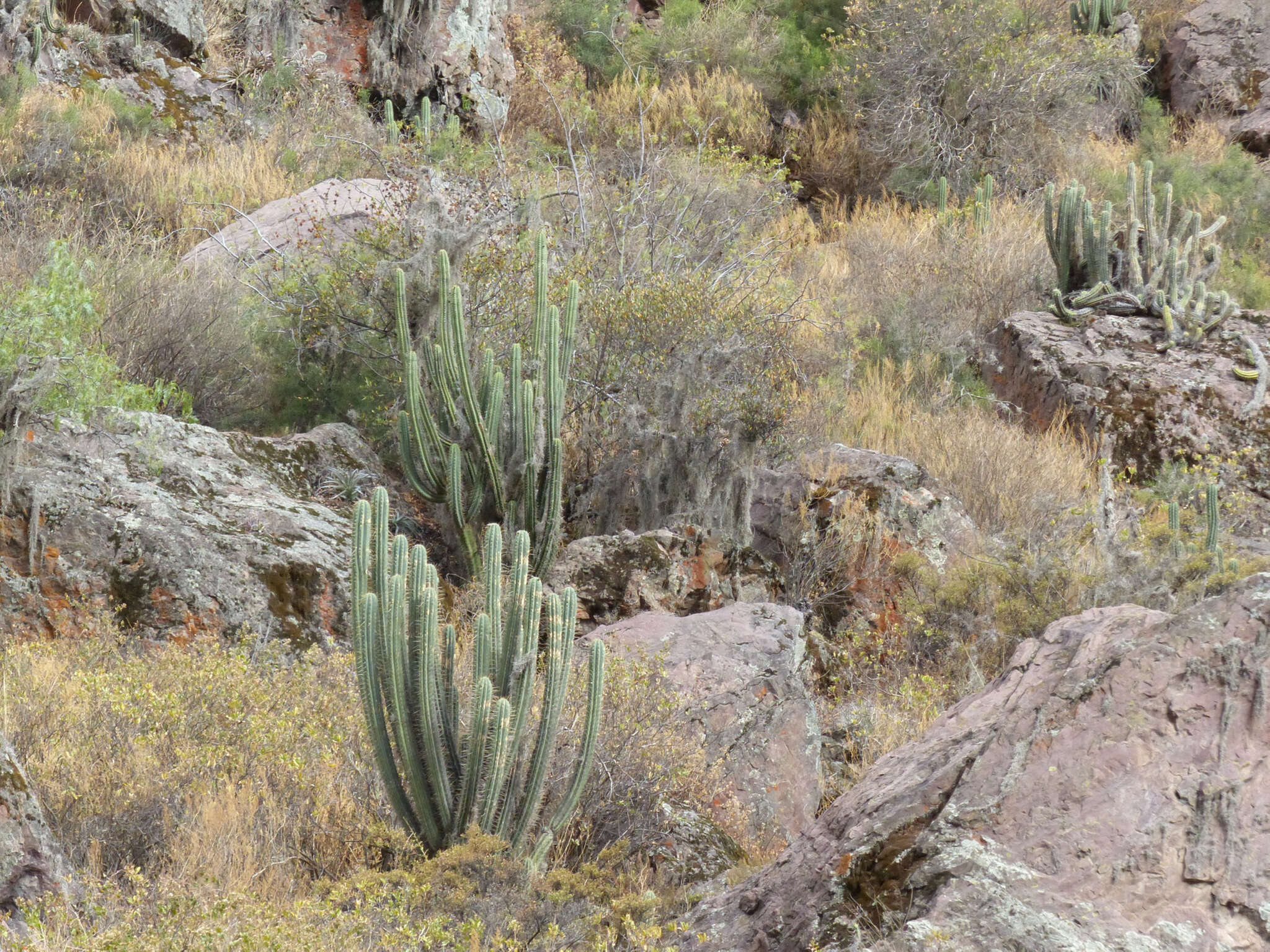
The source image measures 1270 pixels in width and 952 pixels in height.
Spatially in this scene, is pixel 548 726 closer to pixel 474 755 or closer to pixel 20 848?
pixel 474 755

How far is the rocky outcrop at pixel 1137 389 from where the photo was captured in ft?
33.4

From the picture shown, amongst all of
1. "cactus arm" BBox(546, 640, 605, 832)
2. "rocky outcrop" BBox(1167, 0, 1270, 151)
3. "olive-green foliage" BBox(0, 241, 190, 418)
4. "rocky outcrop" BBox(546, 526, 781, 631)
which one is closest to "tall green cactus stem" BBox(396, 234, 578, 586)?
"rocky outcrop" BBox(546, 526, 781, 631)

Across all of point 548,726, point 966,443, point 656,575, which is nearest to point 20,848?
point 548,726

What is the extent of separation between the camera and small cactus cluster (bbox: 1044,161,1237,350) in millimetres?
11258

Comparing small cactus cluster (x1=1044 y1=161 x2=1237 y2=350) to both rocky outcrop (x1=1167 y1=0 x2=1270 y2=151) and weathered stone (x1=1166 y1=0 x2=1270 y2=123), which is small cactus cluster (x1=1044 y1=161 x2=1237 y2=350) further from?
weathered stone (x1=1166 y1=0 x2=1270 y2=123)

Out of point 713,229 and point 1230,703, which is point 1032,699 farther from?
point 713,229

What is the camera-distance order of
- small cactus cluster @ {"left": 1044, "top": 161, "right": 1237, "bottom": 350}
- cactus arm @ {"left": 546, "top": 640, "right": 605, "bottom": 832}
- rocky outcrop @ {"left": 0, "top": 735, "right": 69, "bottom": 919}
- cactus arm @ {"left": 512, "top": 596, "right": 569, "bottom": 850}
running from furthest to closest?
1. small cactus cluster @ {"left": 1044, "top": 161, "right": 1237, "bottom": 350}
2. cactus arm @ {"left": 546, "top": 640, "right": 605, "bottom": 832}
3. cactus arm @ {"left": 512, "top": 596, "right": 569, "bottom": 850}
4. rocky outcrop @ {"left": 0, "top": 735, "right": 69, "bottom": 919}

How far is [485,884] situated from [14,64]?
12.3 m

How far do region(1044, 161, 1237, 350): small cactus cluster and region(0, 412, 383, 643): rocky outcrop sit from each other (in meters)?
7.17

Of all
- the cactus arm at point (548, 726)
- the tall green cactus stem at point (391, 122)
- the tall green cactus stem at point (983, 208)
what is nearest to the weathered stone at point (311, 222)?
the tall green cactus stem at point (391, 122)

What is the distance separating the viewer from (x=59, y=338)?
6.85m

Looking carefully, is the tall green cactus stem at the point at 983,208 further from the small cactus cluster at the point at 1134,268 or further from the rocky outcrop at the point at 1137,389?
the rocky outcrop at the point at 1137,389

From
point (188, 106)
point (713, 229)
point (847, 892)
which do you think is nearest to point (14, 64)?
Answer: point (188, 106)

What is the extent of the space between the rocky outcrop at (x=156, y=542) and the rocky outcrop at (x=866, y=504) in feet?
8.91
